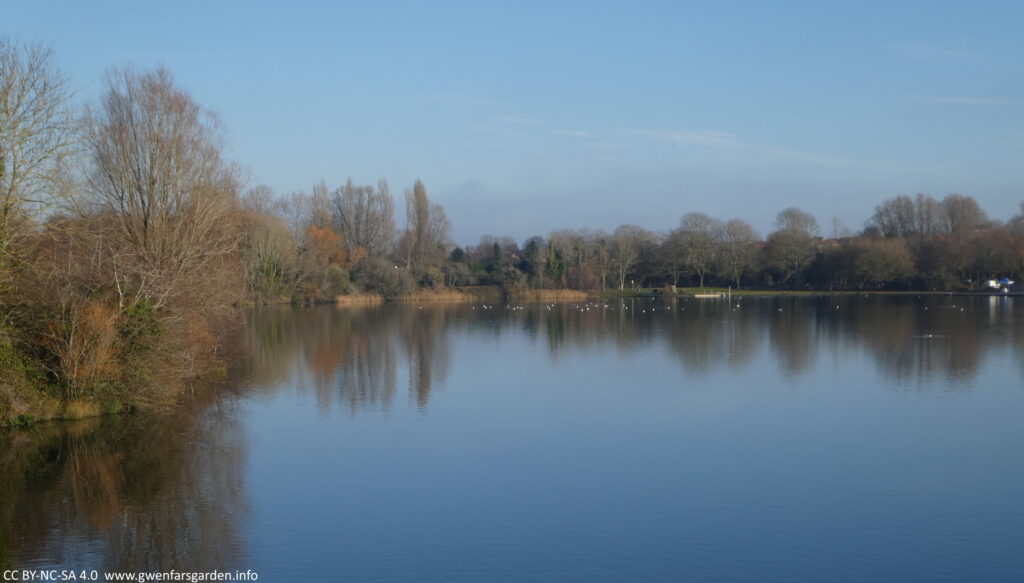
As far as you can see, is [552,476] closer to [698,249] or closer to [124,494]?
[124,494]

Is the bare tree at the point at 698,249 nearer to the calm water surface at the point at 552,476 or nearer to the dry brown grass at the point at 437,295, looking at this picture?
the dry brown grass at the point at 437,295

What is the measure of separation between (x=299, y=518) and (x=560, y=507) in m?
2.60

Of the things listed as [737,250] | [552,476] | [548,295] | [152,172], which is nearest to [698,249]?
[737,250]

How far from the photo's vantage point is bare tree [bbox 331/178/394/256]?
59.4 metres

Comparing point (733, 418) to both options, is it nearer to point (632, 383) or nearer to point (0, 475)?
point (632, 383)

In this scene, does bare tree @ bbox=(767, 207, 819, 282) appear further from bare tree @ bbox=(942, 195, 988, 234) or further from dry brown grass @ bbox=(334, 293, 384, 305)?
dry brown grass @ bbox=(334, 293, 384, 305)

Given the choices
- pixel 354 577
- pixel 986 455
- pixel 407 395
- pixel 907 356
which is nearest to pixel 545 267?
pixel 907 356

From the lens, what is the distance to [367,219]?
59594mm

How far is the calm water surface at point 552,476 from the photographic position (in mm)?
7125

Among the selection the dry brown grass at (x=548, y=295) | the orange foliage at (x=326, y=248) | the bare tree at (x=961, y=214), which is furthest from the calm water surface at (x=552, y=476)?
the bare tree at (x=961, y=214)

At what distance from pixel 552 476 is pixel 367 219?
169 ft

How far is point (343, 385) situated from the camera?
55.6 ft

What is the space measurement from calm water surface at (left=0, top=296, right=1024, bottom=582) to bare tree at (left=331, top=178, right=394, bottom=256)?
132 ft

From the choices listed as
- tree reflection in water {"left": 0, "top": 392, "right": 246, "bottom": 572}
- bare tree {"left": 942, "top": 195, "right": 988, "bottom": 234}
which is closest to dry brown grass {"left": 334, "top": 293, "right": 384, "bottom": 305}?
tree reflection in water {"left": 0, "top": 392, "right": 246, "bottom": 572}
